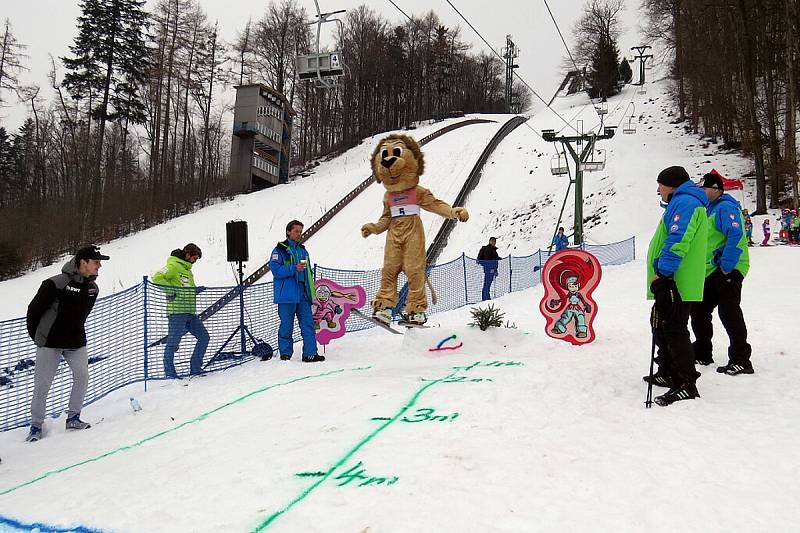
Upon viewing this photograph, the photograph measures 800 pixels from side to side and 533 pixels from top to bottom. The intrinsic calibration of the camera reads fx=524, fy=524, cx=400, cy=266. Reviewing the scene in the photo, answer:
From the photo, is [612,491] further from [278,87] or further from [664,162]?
[278,87]

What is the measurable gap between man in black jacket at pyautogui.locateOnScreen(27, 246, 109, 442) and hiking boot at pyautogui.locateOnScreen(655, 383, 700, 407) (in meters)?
5.07

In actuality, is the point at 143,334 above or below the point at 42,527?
above

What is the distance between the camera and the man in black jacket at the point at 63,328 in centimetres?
467

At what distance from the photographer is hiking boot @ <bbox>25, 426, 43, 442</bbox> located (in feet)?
15.2

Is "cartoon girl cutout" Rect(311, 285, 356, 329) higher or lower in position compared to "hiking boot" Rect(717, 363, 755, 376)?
higher

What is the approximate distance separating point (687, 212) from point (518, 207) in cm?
2297

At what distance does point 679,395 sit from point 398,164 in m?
4.27

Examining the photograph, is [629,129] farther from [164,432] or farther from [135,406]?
[164,432]

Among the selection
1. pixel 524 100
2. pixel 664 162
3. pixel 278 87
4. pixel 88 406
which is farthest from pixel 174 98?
pixel 524 100

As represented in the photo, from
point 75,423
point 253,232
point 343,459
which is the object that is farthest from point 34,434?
point 253,232

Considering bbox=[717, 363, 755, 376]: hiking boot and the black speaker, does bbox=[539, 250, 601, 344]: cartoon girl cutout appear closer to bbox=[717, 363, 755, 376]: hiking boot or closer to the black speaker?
bbox=[717, 363, 755, 376]: hiking boot

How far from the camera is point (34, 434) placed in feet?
15.3

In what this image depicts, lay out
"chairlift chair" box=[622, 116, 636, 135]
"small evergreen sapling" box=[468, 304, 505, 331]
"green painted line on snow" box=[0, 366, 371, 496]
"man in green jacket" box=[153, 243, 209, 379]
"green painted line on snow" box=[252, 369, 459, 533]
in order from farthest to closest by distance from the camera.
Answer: "chairlift chair" box=[622, 116, 636, 135] → "small evergreen sapling" box=[468, 304, 505, 331] → "man in green jacket" box=[153, 243, 209, 379] → "green painted line on snow" box=[0, 366, 371, 496] → "green painted line on snow" box=[252, 369, 459, 533]

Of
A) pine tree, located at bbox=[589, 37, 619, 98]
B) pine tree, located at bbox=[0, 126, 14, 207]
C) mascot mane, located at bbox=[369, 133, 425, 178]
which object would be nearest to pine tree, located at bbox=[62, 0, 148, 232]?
pine tree, located at bbox=[0, 126, 14, 207]
